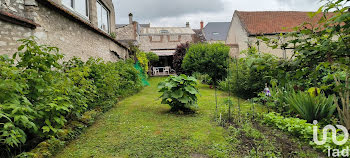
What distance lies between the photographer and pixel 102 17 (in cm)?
1077

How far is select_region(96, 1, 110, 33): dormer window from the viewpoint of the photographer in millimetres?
10180

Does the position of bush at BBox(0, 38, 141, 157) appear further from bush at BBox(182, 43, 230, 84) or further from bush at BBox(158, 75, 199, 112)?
bush at BBox(182, 43, 230, 84)

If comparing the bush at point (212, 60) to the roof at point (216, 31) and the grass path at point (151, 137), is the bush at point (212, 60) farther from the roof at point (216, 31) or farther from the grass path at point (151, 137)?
the roof at point (216, 31)

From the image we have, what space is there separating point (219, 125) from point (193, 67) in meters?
8.26

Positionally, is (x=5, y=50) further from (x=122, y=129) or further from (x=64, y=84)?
(x=122, y=129)

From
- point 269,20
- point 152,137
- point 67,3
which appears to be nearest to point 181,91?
point 152,137

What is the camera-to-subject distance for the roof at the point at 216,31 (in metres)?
32.8

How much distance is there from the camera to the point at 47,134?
2934mm

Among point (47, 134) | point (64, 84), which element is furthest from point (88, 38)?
point (47, 134)

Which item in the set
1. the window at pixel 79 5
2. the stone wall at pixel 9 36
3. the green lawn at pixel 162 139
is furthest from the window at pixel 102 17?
the green lawn at pixel 162 139

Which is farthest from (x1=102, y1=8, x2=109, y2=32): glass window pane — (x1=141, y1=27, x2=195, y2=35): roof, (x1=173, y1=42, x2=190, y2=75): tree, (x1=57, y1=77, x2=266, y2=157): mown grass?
(x1=141, y1=27, x2=195, y2=35): roof

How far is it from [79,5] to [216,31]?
28405 millimetres

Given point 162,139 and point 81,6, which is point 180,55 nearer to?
point 81,6

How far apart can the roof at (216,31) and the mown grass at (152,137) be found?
2829 centimetres
